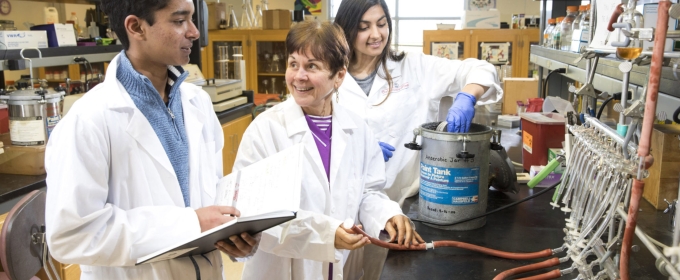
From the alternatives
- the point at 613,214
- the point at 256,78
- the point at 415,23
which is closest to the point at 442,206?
the point at 613,214

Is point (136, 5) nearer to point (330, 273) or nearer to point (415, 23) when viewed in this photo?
point (330, 273)

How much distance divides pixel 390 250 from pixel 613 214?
0.52 metres

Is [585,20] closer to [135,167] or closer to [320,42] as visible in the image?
[320,42]

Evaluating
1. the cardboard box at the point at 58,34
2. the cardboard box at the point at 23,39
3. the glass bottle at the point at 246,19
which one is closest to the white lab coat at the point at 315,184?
the cardboard box at the point at 23,39

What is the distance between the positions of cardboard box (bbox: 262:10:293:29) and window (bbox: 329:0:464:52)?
8.78 feet

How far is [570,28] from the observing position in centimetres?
251

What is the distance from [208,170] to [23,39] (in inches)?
75.9

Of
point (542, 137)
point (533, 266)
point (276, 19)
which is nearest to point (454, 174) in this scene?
point (533, 266)

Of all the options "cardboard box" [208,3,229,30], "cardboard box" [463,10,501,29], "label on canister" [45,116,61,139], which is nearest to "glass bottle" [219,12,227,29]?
"cardboard box" [208,3,229,30]

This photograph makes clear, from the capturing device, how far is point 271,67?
6.46 m

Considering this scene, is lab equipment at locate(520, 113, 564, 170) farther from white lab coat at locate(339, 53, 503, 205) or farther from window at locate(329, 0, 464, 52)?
window at locate(329, 0, 464, 52)

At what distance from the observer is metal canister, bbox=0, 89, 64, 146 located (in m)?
2.27

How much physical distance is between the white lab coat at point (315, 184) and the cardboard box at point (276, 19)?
479cm

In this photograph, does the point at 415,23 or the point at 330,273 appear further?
the point at 415,23
